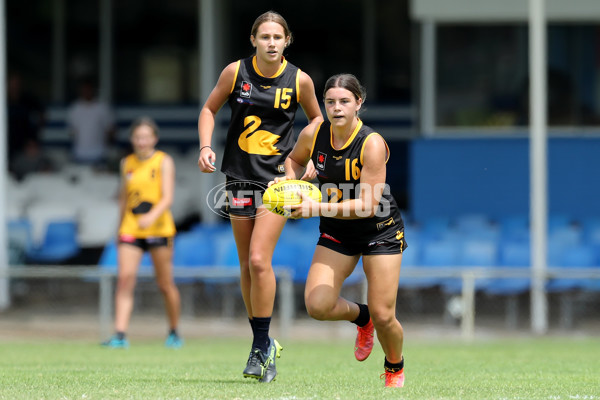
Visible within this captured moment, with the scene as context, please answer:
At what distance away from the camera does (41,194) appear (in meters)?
17.4

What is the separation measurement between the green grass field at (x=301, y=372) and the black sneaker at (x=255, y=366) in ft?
0.29

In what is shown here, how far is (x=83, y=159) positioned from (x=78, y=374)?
484 inches

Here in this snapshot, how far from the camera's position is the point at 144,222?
1063cm

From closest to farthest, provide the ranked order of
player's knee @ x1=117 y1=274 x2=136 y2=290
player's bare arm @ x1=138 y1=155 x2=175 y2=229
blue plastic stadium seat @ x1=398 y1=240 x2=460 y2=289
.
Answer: player's bare arm @ x1=138 y1=155 x2=175 y2=229 < player's knee @ x1=117 y1=274 x2=136 y2=290 < blue plastic stadium seat @ x1=398 y1=240 x2=460 y2=289

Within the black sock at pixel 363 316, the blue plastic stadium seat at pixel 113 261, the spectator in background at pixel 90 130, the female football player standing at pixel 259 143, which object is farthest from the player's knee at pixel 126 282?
the spectator in background at pixel 90 130

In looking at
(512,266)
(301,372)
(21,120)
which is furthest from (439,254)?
(21,120)

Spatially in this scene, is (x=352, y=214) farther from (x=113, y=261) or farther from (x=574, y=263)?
(x=113, y=261)

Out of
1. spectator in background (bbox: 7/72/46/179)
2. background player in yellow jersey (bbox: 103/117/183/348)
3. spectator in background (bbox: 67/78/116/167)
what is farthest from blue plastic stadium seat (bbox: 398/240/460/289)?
spectator in background (bbox: 7/72/46/179)

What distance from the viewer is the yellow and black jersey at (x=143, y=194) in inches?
429

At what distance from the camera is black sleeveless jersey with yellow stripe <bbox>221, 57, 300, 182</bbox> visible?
7148 mm

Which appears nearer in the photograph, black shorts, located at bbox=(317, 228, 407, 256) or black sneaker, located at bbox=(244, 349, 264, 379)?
black shorts, located at bbox=(317, 228, 407, 256)

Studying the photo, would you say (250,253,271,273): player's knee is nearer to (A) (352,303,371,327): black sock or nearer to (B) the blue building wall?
(A) (352,303,371,327): black sock

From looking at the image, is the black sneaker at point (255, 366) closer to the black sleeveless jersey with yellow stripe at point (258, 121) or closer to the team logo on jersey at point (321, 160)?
the black sleeveless jersey with yellow stripe at point (258, 121)

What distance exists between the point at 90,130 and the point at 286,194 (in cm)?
1375
